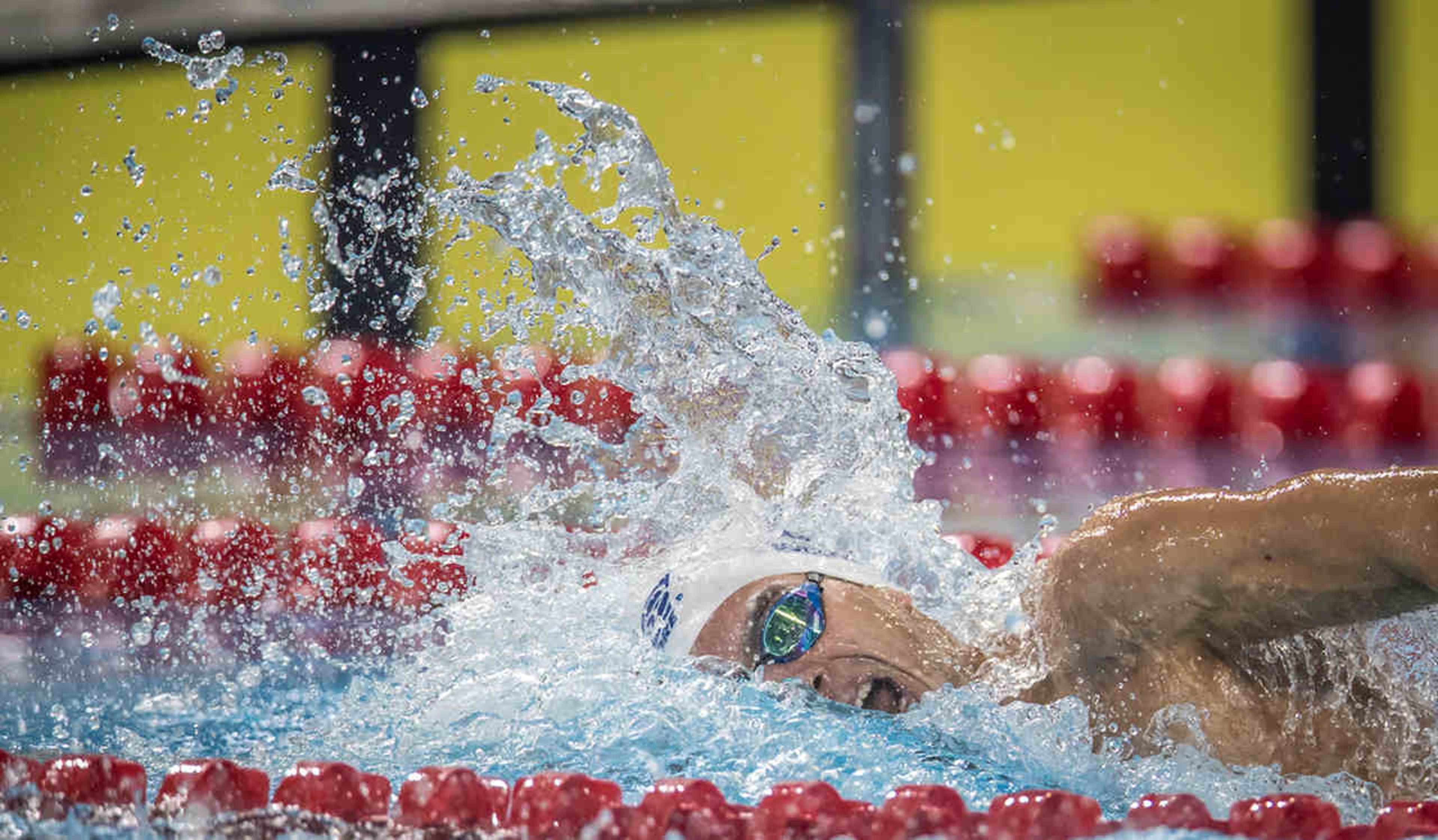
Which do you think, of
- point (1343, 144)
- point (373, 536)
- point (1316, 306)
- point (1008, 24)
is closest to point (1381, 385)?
point (1316, 306)

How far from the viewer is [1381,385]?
4.78 metres

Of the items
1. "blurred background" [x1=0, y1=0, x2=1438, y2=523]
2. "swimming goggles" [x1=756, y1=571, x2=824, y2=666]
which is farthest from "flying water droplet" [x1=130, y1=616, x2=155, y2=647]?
"blurred background" [x1=0, y1=0, x2=1438, y2=523]

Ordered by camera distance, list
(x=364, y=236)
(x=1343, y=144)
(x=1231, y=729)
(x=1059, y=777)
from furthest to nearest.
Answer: (x=1343, y=144), (x=364, y=236), (x=1059, y=777), (x=1231, y=729)

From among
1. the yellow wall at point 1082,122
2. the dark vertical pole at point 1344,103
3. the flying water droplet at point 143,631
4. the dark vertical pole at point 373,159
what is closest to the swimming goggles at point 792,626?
the flying water droplet at point 143,631

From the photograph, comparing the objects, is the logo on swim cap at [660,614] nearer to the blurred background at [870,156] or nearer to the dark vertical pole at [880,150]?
the blurred background at [870,156]

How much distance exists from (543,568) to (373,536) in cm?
106

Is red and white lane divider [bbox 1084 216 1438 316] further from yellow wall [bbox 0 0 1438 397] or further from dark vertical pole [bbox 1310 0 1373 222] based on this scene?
yellow wall [bbox 0 0 1438 397]

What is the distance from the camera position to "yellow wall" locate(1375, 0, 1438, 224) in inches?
283

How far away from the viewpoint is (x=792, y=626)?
71.8 inches

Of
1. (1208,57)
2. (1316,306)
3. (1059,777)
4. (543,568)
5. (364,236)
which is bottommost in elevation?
(1059,777)

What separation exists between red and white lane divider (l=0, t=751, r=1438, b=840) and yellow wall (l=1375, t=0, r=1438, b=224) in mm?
6516

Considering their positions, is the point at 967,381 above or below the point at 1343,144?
below

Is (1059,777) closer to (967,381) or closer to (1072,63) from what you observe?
(967,381)

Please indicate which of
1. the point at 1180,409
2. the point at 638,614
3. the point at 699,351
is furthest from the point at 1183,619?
the point at 1180,409
